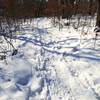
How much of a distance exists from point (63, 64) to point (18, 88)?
1437mm

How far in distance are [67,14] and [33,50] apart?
7.32m

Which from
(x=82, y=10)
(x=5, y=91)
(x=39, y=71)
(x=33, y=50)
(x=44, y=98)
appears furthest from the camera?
(x=82, y=10)

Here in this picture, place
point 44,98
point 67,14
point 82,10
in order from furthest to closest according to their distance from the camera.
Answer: point 67,14, point 82,10, point 44,98

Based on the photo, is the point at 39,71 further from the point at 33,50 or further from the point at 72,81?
the point at 33,50

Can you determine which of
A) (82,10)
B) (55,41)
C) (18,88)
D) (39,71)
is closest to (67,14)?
(82,10)

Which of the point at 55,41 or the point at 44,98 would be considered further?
the point at 55,41

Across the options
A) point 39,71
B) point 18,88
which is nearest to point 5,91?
point 18,88

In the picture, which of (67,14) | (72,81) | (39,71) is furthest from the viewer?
A: (67,14)

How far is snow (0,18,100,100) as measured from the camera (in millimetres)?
3590

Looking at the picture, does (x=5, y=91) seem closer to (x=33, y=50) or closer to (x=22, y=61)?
(x=22, y=61)

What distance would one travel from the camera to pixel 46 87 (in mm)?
3828

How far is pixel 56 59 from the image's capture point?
539 cm

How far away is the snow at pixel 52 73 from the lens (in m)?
3.59

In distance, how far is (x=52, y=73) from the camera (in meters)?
4.49
